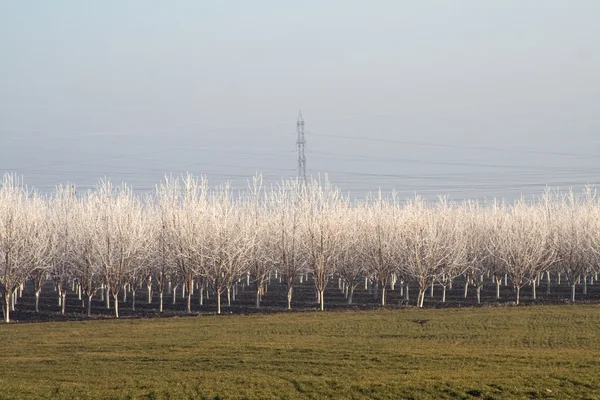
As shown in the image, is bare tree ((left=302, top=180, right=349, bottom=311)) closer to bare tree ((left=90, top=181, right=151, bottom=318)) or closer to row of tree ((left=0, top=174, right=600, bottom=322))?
row of tree ((left=0, top=174, right=600, bottom=322))

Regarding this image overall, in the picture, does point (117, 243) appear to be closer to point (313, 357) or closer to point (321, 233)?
point (321, 233)

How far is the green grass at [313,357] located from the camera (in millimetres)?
18391

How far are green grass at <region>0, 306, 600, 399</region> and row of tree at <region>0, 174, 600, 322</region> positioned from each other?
673 cm

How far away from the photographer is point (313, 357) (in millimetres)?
22719

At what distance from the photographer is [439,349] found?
2422 centimetres

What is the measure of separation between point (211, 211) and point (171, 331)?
17.7 metres

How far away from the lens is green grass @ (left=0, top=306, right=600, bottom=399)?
18.4m

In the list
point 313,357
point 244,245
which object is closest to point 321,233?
point 244,245

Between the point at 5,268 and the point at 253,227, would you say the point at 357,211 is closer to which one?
the point at 253,227

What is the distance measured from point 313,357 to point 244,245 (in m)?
19.3

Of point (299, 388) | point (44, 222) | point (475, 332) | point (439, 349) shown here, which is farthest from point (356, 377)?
point (44, 222)

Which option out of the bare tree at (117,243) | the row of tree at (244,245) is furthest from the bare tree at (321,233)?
the bare tree at (117,243)

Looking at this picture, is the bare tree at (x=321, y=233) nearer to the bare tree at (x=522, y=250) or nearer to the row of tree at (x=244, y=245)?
the row of tree at (x=244, y=245)

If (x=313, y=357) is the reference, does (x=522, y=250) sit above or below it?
above
